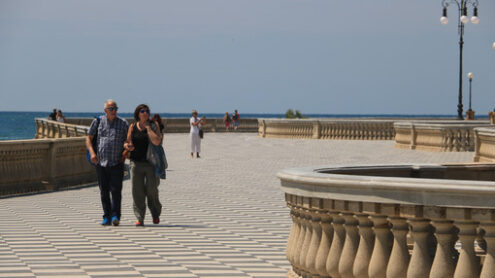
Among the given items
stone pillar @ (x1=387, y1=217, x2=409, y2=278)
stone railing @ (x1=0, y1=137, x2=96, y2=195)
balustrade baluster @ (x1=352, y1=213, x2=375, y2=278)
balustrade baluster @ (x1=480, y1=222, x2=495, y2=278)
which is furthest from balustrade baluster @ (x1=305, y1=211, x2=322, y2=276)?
stone railing @ (x1=0, y1=137, x2=96, y2=195)

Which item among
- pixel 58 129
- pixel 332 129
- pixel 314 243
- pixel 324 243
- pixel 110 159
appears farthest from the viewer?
pixel 332 129

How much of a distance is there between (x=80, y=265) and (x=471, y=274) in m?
5.16

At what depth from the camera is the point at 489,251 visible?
18.9ft

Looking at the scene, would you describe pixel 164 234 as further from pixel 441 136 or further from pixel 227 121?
pixel 227 121

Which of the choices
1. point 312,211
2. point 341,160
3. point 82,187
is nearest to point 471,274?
point 312,211

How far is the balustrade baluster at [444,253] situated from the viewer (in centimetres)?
600

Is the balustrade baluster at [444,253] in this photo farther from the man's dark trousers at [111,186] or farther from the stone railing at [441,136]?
the stone railing at [441,136]

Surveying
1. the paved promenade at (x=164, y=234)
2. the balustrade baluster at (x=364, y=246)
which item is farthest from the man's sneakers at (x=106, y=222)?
the balustrade baluster at (x=364, y=246)

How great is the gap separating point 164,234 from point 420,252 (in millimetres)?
6999

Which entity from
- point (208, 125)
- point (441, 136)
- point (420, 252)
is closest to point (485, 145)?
point (441, 136)

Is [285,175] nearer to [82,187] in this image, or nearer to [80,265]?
[80,265]

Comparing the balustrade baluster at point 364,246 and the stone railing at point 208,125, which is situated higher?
the balustrade baluster at point 364,246

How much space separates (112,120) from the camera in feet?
46.0

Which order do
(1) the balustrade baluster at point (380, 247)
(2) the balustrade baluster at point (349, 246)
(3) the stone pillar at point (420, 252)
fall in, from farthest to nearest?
(2) the balustrade baluster at point (349, 246), (1) the balustrade baluster at point (380, 247), (3) the stone pillar at point (420, 252)
